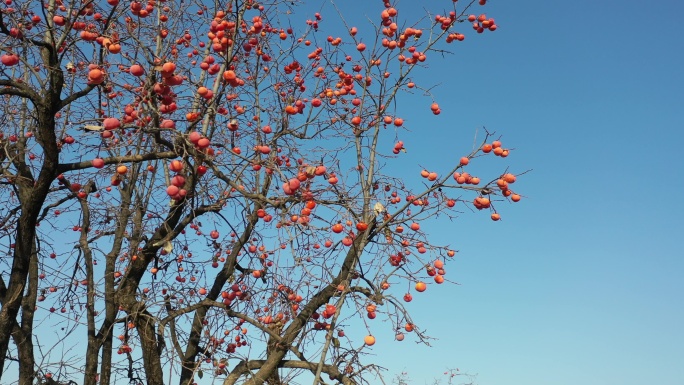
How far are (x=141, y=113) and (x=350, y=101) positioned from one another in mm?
2182

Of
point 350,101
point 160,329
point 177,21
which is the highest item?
point 177,21

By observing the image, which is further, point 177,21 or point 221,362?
point 177,21

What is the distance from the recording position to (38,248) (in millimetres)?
6098

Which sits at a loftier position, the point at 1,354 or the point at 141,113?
the point at 141,113

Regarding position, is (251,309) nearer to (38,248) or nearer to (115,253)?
(115,253)

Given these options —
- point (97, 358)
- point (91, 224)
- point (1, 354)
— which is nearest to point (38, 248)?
point (91, 224)

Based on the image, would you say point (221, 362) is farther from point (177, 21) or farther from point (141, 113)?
point (177, 21)

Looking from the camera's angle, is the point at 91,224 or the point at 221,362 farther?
the point at 91,224

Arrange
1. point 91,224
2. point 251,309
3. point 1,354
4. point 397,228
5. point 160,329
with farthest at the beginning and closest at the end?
point 91,224 < point 251,309 < point 160,329 < point 397,228 < point 1,354

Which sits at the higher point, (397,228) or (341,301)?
(397,228)

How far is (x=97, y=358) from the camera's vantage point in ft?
19.4

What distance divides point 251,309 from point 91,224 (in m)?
2.38

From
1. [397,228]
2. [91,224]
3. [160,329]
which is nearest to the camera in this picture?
[397,228]

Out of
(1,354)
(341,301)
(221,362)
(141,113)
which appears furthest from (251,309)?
(141,113)
